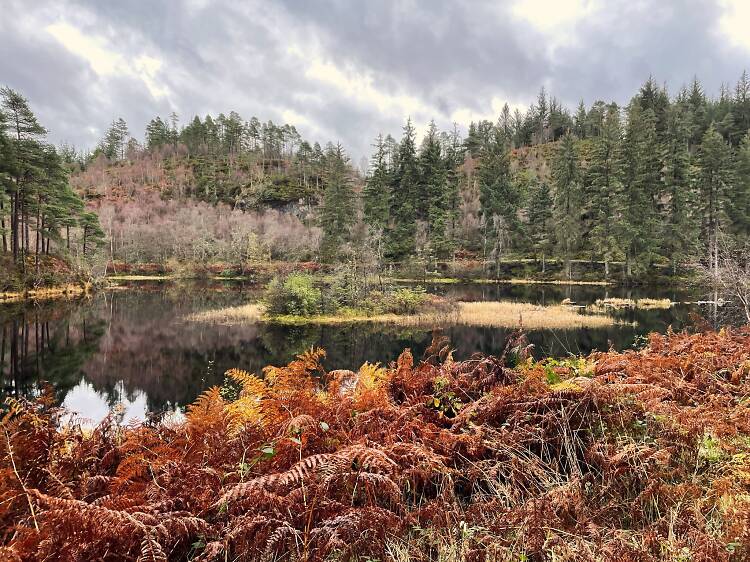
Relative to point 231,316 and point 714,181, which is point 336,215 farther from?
point 714,181

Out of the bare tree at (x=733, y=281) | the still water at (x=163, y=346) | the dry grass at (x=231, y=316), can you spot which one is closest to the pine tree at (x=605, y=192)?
the still water at (x=163, y=346)

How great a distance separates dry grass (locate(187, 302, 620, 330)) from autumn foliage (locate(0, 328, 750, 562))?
59.1 ft

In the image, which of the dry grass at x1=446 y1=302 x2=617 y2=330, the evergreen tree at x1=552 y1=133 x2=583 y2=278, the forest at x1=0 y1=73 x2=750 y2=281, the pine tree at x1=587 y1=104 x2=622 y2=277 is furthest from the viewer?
the evergreen tree at x1=552 y1=133 x2=583 y2=278

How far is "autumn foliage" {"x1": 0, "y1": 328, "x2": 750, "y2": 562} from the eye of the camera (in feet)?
6.18

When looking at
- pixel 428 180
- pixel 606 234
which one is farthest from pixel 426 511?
pixel 428 180

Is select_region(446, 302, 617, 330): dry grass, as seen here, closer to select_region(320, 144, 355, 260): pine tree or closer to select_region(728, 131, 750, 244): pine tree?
select_region(320, 144, 355, 260): pine tree

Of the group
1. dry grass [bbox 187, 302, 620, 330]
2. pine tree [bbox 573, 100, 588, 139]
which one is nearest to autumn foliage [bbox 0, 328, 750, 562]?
dry grass [bbox 187, 302, 620, 330]

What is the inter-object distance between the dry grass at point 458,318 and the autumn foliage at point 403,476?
59.1 ft

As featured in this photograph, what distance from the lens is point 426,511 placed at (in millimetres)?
2266

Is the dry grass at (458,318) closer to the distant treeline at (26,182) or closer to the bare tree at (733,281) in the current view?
the bare tree at (733,281)

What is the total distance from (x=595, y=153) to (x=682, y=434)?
54666 mm

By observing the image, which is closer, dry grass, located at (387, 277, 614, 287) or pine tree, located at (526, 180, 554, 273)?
dry grass, located at (387, 277, 614, 287)

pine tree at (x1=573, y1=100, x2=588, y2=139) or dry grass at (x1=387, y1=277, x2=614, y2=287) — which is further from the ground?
pine tree at (x1=573, y1=100, x2=588, y2=139)

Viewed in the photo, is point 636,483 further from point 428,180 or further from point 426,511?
point 428,180
